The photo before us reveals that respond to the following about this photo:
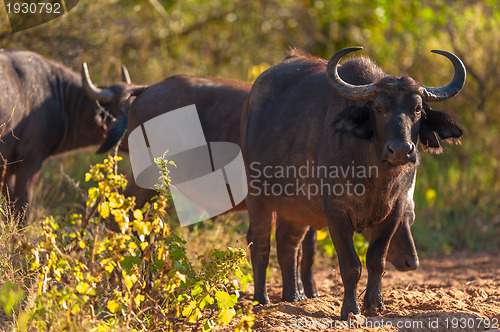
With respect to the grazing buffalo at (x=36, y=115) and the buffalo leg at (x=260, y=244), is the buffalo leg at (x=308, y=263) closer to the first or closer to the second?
the buffalo leg at (x=260, y=244)

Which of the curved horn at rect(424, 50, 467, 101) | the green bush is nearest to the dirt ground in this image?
the green bush

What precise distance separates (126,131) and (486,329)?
4.03 meters

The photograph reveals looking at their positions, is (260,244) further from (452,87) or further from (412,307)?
(452,87)

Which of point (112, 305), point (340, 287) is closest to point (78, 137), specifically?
point (340, 287)

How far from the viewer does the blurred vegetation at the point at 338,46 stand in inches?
387

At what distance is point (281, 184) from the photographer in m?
5.73

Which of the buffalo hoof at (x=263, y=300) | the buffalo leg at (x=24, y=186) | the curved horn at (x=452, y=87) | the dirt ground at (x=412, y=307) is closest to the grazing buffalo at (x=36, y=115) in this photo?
the buffalo leg at (x=24, y=186)

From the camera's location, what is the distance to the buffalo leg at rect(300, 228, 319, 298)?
252 inches

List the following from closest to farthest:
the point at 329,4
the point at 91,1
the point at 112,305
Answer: the point at 112,305, the point at 91,1, the point at 329,4

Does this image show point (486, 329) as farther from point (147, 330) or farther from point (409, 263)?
point (147, 330)

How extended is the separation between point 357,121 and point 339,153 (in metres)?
Answer: 0.29

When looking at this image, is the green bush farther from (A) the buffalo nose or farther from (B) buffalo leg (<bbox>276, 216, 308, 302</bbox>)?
(B) buffalo leg (<bbox>276, 216, 308, 302</bbox>)

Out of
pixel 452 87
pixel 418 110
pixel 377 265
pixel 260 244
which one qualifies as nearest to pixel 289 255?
pixel 260 244

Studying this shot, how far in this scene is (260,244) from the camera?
236 inches
